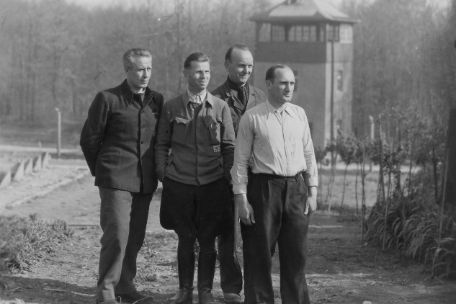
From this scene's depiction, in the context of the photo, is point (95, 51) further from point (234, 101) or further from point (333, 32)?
point (234, 101)

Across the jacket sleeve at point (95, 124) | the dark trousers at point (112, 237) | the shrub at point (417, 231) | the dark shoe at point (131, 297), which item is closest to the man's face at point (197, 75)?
the jacket sleeve at point (95, 124)

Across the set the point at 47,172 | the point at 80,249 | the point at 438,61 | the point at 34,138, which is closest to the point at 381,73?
the point at 34,138

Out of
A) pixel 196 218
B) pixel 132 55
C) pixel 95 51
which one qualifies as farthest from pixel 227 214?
pixel 95 51

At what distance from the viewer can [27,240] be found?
812cm

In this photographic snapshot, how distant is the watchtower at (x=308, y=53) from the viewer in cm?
3591

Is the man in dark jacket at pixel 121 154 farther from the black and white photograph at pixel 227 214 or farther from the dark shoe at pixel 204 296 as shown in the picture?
the dark shoe at pixel 204 296

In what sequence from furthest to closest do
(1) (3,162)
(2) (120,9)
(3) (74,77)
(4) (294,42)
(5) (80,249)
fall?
1. (3) (74,77)
2. (2) (120,9)
3. (4) (294,42)
4. (1) (3,162)
5. (5) (80,249)

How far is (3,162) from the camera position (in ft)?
88.5

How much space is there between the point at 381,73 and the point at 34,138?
19.0 m

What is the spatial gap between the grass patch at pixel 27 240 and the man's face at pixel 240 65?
8.34 feet

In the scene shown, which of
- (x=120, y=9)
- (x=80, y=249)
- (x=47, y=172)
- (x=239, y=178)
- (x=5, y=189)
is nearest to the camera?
(x=239, y=178)

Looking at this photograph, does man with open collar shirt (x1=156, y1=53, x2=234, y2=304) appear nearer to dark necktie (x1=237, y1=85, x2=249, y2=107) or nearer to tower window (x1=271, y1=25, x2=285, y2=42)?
dark necktie (x1=237, y1=85, x2=249, y2=107)

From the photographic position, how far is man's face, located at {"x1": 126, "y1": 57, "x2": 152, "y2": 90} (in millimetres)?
6195

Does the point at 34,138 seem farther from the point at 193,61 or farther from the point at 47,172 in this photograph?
the point at 193,61
